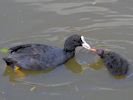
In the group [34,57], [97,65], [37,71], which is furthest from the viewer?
[97,65]

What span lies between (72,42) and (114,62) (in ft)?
3.07

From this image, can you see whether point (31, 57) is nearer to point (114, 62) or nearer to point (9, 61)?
point (9, 61)

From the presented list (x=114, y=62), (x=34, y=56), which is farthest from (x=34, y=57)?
(x=114, y=62)

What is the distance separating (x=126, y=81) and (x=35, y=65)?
1650 mm

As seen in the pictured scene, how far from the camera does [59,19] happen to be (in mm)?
9727

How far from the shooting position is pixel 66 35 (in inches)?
362

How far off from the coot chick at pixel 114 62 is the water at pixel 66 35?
127 millimetres

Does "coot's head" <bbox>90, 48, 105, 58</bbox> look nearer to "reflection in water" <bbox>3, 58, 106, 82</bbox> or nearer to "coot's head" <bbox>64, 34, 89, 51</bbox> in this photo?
A: "reflection in water" <bbox>3, 58, 106, 82</bbox>

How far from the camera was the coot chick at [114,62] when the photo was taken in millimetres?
7969

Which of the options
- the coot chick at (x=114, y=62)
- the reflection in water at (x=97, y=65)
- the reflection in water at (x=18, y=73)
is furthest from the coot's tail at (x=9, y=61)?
the coot chick at (x=114, y=62)

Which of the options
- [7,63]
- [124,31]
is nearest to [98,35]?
[124,31]

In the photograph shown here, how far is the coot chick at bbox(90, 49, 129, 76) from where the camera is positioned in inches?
314

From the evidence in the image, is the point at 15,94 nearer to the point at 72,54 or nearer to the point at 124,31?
the point at 72,54

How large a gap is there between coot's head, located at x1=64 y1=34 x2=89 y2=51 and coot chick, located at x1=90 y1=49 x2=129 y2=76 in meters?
0.34
